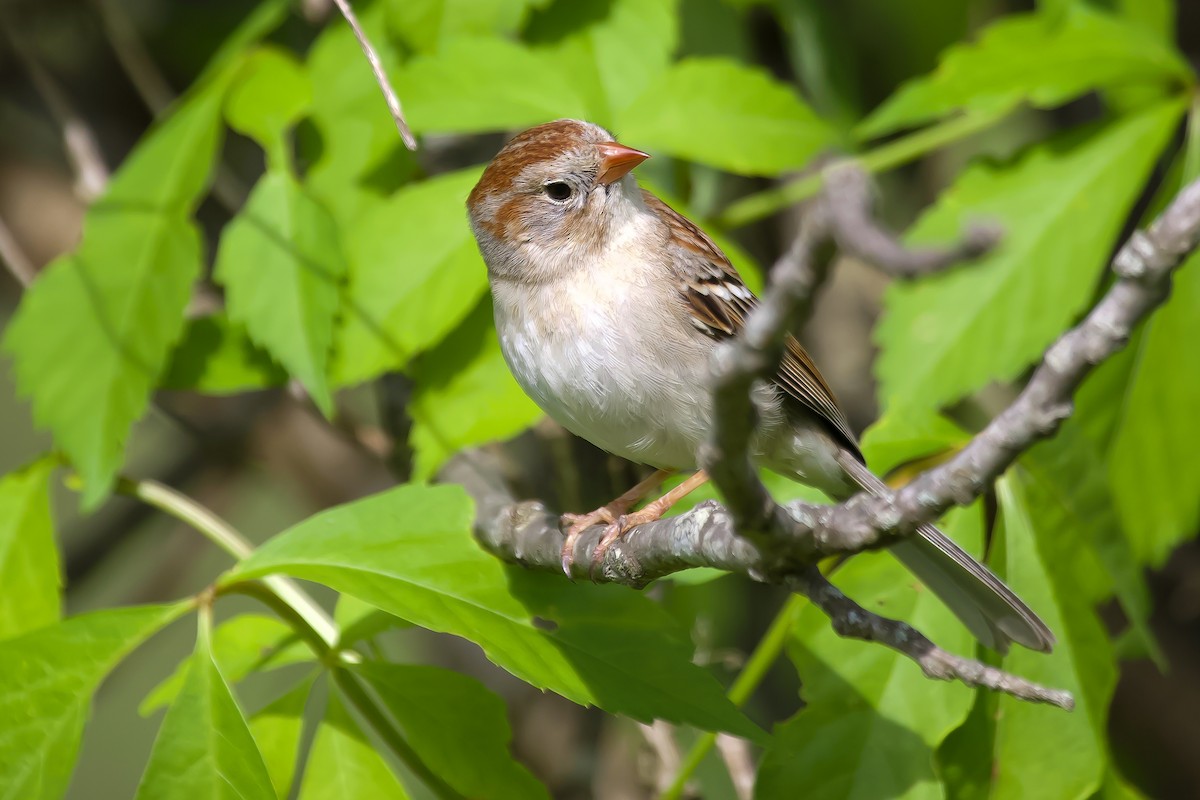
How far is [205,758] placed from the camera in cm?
164

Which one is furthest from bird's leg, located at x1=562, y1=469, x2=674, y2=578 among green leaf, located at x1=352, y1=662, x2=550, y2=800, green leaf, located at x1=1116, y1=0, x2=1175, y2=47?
green leaf, located at x1=1116, y1=0, x2=1175, y2=47

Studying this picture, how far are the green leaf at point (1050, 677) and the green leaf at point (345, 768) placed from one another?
103 centimetres

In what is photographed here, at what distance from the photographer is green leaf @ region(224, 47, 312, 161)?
252cm

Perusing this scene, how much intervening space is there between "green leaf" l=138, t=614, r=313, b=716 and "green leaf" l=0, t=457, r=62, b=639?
0.27 m

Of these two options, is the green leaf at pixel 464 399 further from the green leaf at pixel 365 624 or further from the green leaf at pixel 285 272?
the green leaf at pixel 365 624

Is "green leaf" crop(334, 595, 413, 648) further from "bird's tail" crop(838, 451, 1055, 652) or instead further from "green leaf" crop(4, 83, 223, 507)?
"bird's tail" crop(838, 451, 1055, 652)

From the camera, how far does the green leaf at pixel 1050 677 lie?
6.32ft

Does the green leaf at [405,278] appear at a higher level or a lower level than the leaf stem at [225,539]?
higher

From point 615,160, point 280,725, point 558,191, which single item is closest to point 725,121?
point 615,160

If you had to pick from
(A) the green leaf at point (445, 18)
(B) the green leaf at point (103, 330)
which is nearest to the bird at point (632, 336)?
(A) the green leaf at point (445, 18)

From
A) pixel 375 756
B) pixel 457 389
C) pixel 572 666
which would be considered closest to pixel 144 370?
pixel 457 389

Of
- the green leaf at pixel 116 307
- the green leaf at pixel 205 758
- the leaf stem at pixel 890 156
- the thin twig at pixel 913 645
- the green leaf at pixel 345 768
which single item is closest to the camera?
the thin twig at pixel 913 645

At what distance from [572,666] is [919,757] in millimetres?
627

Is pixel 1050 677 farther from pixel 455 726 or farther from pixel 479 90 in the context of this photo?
pixel 479 90
